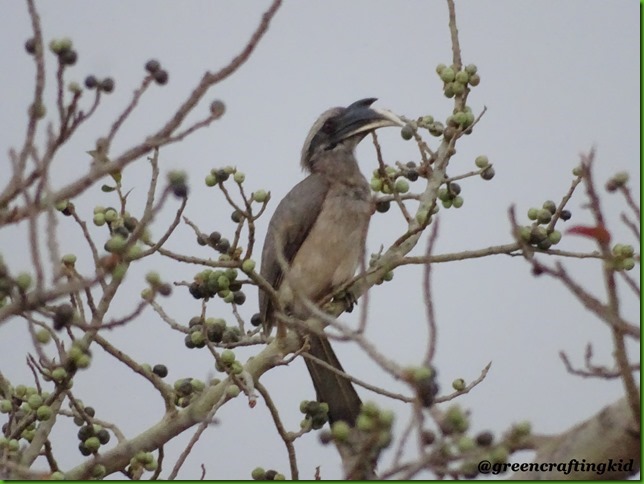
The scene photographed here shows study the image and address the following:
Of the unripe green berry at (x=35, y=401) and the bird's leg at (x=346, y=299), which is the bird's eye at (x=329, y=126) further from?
the unripe green berry at (x=35, y=401)

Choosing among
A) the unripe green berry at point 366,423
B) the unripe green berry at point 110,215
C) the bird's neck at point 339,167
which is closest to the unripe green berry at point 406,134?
the unripe green berry at point 110,215

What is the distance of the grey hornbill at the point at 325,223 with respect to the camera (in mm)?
5625

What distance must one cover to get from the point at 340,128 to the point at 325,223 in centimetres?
87

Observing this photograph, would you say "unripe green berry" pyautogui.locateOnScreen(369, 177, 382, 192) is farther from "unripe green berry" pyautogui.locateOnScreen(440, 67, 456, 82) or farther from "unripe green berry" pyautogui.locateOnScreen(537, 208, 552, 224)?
"unripe green berry" pyautogui.locateOnScreen(537, 208, 552, 224)

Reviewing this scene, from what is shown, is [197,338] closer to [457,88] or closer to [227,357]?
[227,357]

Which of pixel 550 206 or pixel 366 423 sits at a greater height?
pixel 550 206

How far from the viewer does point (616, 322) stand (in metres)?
2.12

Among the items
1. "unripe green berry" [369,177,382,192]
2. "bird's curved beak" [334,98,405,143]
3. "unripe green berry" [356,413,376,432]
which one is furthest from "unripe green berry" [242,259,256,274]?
"bird's curved beak" [334,98,405,143]

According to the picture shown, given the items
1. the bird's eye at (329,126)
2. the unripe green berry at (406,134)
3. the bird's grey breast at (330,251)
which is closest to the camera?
the unripe green berry at (406,134)

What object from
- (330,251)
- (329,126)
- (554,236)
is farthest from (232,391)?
(329,126)

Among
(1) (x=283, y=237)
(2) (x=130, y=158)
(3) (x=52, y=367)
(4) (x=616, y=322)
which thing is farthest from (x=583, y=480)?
(1) (x=283, y=237)

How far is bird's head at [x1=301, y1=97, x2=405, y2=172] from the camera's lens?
644cm

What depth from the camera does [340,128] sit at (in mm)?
6645

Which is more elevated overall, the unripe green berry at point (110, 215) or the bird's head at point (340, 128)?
the bird's head at point (340, 128)
